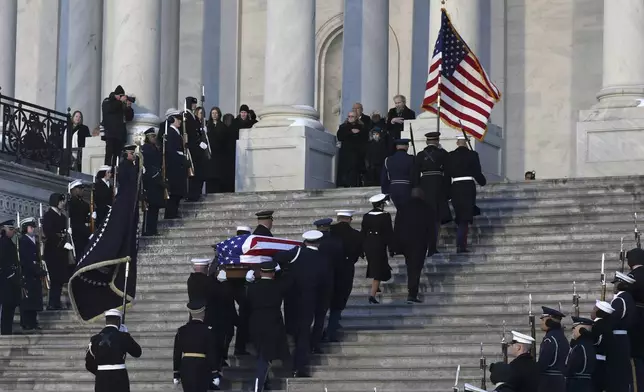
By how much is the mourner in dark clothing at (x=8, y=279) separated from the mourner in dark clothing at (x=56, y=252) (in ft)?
2.88

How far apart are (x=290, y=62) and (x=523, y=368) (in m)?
14.6

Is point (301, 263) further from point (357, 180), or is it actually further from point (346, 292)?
point (357, 180)

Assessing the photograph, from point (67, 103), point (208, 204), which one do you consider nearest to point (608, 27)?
point (208, 204)

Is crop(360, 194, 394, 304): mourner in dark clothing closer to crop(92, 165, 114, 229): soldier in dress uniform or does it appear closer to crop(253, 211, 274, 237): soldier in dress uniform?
crop(253, 211, 274, 237): soldier in dress uniform

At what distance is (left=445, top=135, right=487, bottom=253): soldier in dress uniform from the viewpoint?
25516 mm

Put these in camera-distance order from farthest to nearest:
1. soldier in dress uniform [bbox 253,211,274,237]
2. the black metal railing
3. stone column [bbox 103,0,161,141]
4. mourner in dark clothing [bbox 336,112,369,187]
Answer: stone column [bbox 103,0,161,141] < mourner in dark clothing [bbox 336,112,369,187] < the black metal railing < soldier in dress uniform [bbox 253,211,274,237]

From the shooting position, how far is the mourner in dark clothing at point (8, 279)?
2514 centimetres

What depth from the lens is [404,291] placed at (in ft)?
80.5

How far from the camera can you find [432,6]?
106ft

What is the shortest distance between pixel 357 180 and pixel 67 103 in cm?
858

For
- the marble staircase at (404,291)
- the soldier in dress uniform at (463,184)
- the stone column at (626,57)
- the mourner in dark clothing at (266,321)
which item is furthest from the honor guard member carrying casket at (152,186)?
the stone column at (626,57)

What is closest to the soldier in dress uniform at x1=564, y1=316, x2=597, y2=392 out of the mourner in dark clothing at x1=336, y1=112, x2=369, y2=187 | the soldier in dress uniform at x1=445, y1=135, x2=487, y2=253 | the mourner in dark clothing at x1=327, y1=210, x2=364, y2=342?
the mourner in dark clothing at x1=327, y1=210, x2=364, y2=342

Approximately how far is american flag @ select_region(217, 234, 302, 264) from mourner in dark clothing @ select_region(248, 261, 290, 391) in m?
0.48

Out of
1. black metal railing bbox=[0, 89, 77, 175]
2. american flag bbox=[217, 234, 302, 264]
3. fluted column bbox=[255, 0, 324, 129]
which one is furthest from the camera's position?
fluted column bbox=[255, 0, 324, 129]
